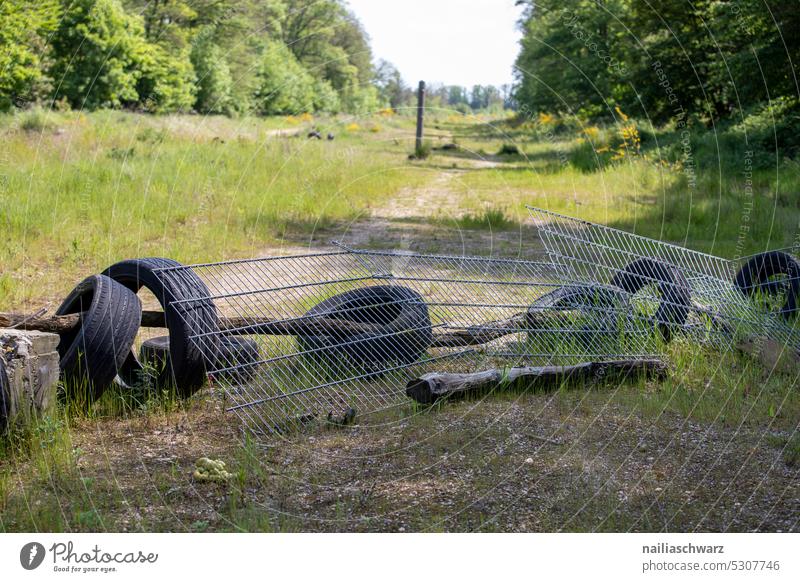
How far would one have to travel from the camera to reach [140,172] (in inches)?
515

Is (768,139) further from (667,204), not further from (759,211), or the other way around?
(759,211)

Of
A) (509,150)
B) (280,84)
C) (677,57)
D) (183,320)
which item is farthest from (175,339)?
(280,84)

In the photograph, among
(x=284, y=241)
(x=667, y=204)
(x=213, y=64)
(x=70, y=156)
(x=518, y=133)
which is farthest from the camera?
(x=518, y=133)

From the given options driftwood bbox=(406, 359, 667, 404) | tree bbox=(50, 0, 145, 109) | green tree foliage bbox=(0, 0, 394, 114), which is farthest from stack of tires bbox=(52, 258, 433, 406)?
tree bbox=(50, 0, 145, 109)

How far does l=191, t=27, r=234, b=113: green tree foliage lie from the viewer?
33031 mm

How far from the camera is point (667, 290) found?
20.6ft

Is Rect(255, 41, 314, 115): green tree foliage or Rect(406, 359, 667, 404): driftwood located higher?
Rect(255, 41, 314, 115): green tree foliage

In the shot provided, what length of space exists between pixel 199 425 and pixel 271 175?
10495 millimetres

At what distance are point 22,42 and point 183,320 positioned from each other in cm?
1654

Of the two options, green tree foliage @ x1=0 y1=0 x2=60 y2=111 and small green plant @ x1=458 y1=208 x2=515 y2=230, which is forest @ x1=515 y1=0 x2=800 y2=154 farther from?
green tree foliage @ x1=0 y1=0 x2=60 y2=111

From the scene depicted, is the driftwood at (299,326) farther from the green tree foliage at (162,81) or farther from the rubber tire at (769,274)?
the green tree foliage at (162,81)

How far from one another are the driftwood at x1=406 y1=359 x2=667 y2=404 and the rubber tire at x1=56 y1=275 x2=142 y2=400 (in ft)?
5.52

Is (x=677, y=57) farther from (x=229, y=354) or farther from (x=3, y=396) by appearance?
(x=3, y=396)

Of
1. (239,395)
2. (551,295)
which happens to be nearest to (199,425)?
(239,395)
